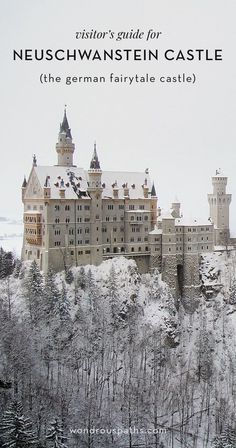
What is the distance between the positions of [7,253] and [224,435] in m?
24.9

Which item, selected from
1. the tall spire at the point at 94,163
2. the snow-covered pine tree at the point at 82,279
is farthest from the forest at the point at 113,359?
the tall spire at the point at 94,163

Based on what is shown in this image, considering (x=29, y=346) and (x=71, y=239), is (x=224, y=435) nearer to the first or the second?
(x=29, y=346)

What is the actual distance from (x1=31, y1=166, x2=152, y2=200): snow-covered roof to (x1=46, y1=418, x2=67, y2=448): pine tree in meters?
23.1

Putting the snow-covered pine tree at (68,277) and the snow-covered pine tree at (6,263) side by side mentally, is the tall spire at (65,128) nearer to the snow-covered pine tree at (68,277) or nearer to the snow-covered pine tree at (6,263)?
the snow-covered pine tree at (6,263)

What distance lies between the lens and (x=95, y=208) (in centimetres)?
4784

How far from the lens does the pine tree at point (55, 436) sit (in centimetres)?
2641

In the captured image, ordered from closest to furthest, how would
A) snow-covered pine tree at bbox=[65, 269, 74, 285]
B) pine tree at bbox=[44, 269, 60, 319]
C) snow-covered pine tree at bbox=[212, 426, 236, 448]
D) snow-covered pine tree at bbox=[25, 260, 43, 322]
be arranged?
snow-covered pine tree at bbox=[212, 426, 236, 448], snow-covered pine tree at bbox=[25, 260, 43, 322], pine tree at bbox=[44, 269, 60, 319], snow-covered pine tree at bbox=[65, 269, 74, 285]

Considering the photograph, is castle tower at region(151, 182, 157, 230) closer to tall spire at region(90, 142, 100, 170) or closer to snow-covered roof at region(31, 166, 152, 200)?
snow-covered roof at region(31, 166, 152, 200)

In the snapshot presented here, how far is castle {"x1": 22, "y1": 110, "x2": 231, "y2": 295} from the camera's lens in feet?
151

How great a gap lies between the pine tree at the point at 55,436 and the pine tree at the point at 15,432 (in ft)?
2.97

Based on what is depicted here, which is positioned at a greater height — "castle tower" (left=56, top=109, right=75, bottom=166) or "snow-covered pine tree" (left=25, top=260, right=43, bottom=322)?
"castle tower" (left=56, top=109, right=75, bottom=166)

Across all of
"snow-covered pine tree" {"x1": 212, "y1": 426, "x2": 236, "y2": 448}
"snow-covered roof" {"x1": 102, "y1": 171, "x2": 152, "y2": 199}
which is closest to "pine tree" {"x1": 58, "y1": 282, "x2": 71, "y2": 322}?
"snow-covered roof" {"x1": 102, "y1": 171, "x2": 152, "y2": 199}

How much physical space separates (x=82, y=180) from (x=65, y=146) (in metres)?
3.82

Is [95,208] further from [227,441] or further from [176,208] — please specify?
[227,441]
